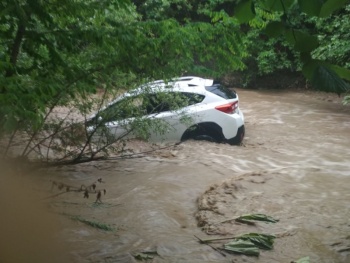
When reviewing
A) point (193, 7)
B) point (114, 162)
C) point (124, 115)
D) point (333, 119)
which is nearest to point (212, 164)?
point (114, 162)

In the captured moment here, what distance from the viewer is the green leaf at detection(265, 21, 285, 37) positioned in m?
1.51

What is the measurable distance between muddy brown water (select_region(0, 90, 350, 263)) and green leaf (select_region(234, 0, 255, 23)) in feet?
10.1

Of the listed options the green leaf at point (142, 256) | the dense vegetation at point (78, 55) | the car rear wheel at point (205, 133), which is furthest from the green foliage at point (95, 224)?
the car rear wheel at point (205, 133)

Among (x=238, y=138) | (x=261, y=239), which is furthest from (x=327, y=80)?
(x=238, y=138)

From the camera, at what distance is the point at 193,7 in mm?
21047

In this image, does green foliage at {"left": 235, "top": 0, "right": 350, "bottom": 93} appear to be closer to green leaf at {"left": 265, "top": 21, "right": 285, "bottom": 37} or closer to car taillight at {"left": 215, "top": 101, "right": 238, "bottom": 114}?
green leaf at {"left": 265, "top": 21, "right": 285, "bottom": 37}

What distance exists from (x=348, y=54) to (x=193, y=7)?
974 centimetres

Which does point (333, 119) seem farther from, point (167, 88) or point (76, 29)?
point (76, 29)

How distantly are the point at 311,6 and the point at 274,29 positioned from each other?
0.46 feet

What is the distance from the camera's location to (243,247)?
474 centimetres

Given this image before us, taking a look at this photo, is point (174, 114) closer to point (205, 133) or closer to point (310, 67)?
point (205, 133)

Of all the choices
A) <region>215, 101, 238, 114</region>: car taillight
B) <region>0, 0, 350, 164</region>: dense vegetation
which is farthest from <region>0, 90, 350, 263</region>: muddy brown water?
<region>0, 0, 350, 164</region>: dense vegetation

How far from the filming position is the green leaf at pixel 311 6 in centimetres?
145

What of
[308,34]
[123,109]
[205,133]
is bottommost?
[205,133]
